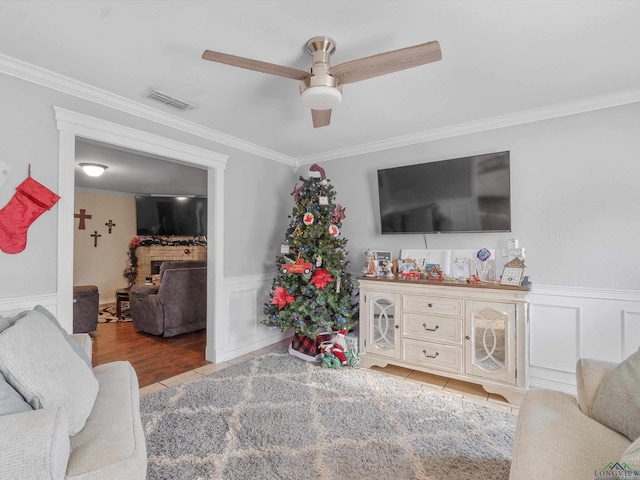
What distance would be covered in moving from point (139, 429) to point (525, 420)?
1.61m

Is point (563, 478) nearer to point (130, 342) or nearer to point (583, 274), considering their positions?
point (583, 274)

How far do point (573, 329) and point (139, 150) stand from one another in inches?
153

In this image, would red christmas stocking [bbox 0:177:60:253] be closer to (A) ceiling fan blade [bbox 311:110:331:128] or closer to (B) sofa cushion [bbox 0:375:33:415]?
(B) sofa cushion [bbox 0:375:33:415]

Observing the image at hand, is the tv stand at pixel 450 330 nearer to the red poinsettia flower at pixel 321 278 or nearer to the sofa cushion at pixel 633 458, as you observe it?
the red poinsettia flower at pixel 321 278

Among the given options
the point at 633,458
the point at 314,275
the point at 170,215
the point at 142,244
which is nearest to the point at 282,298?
the point at 314,275

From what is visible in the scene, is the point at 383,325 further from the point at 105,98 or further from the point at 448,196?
the point at 105,98

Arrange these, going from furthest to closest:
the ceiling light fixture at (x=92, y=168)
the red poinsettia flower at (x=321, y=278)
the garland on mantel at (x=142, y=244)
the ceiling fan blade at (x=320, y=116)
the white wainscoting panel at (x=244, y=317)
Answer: the garland on mantel at (x=142, y=244) < the ceiling light fixture at (x=92, y=168) < the white wainscoting panel at (x=244, y=317) < the red poinsettia flower at (x=321, y=278) < the ceiling fan blade at (x=320, y=116)

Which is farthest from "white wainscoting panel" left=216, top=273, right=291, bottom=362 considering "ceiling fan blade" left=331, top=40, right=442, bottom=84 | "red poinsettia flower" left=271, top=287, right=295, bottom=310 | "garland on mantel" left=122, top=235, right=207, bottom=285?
"garland on mantel" left=122, top=235, right=207, bottom=285

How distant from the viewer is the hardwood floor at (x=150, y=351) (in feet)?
10.5

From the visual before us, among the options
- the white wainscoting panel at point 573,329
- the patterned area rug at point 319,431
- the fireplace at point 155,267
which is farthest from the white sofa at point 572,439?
the fireplace at point 155,267

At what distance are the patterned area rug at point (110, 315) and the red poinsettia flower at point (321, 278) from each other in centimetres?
362

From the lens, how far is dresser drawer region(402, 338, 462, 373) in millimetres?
2797

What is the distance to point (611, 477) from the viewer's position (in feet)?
3.27

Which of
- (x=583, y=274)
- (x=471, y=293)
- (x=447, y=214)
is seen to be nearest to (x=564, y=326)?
(x=583, y=274)
